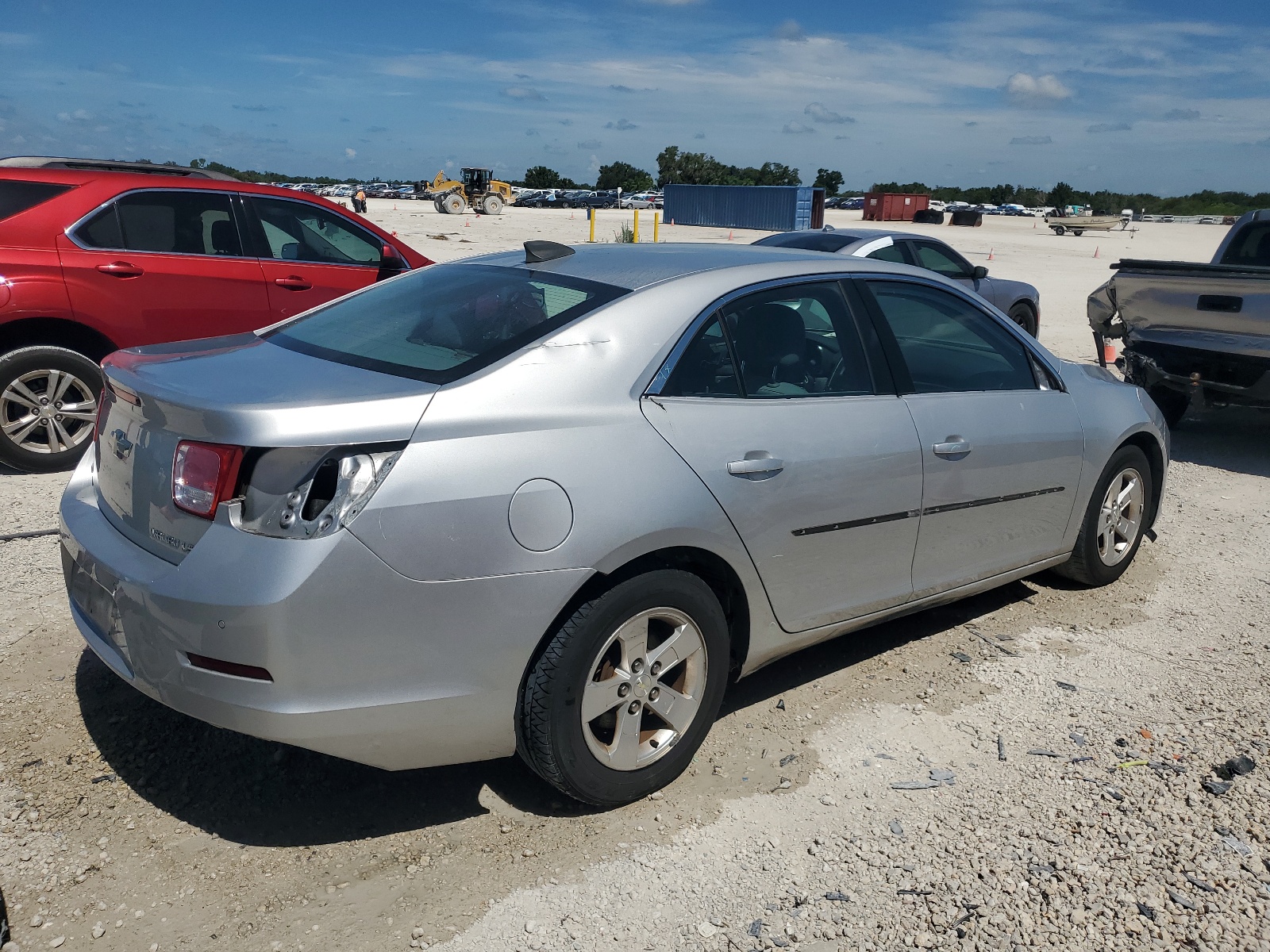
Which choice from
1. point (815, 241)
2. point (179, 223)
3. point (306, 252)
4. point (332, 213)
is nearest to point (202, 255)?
point (179, 223)

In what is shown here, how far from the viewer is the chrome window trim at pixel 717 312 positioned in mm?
3174

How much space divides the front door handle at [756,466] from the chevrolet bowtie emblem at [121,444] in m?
1.77

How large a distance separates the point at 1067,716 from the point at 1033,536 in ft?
2.87

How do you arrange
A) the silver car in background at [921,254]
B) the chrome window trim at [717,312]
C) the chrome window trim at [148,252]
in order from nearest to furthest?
the chrome window trim at [717,312] → the chrome window trim at [148,252] → the silver car in background at [921,254]

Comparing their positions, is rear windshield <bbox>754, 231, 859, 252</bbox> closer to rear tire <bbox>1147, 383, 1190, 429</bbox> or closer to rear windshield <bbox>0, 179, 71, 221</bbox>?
rear tire <bbox>1147, 383, 1190, 429</bbox>

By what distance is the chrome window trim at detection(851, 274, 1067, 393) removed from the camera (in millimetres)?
4141

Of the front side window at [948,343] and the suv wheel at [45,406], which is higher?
the front side window at [948,343]

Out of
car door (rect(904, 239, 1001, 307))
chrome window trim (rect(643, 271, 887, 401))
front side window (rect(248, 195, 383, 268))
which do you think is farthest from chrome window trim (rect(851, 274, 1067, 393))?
car door (rect(904, 239, 1001, 307))

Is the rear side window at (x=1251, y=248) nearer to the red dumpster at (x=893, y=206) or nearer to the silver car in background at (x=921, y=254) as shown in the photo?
the silver car in background at (x=921, y=254)

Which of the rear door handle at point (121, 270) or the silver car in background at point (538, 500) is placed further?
the rear door handle at point (121, 270)

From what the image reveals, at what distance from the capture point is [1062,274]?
91.5 feet

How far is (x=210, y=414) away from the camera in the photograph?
Result: 2.66 meters

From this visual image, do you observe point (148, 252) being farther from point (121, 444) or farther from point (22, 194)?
point (121, 444)

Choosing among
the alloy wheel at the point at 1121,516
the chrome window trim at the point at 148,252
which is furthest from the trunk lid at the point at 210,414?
the chrome window trim at the point at 148,252
